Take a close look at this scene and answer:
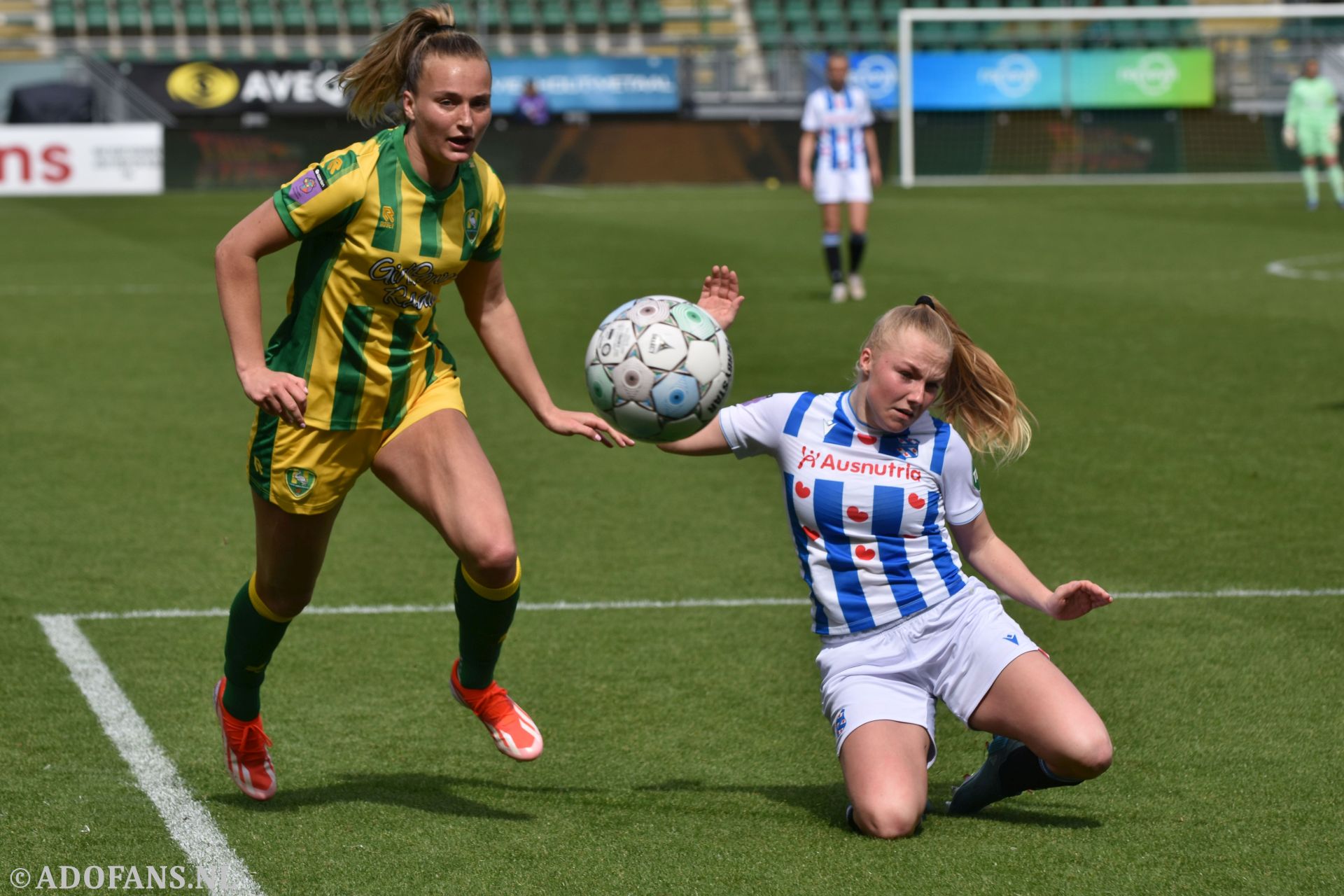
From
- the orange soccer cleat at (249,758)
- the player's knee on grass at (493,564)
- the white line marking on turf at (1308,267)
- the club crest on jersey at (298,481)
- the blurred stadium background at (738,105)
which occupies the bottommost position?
the orange soccer cleat at (249,758)

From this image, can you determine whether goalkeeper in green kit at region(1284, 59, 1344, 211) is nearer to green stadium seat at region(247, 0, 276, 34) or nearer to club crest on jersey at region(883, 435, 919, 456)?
green stadium seat at region(247, 0, 276, 34)

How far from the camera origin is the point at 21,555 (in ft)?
23.1

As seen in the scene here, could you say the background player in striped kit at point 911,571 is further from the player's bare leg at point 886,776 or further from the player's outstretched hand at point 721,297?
the player's outstretched hand at point 721,297

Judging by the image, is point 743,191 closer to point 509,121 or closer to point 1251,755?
point 509,121

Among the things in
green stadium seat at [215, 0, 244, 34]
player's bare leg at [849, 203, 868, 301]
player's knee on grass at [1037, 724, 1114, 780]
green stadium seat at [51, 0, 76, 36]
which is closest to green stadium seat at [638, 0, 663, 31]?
green stadium seat at [215, 0, 244, 34]

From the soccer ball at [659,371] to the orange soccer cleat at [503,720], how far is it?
0.81m

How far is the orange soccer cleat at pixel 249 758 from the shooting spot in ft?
14.5

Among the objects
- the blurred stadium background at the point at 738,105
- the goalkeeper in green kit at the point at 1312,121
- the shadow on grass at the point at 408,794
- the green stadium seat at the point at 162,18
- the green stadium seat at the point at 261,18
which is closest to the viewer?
the shadow on grass at the point at 408,794

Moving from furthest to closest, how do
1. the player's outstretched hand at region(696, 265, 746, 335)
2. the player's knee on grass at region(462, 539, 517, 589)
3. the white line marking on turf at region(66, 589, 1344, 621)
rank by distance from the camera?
the white line marking on turf at region(66, 589, 1344, 621), the player's outstretched hand at region(696, 265, 746, 335), the player's knee on grass at region(462, 539, 517, 589)

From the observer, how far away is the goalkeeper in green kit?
2527 centimetres

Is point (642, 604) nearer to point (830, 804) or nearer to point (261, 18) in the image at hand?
point (830, 804)

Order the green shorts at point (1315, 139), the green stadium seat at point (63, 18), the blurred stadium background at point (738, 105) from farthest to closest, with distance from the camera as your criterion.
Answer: the green stadium seat at point (63, 18)
the blurred stadium background at point (738, 105)
the green shorts at point (1315, 139)

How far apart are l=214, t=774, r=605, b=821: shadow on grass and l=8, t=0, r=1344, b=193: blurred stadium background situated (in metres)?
26.0

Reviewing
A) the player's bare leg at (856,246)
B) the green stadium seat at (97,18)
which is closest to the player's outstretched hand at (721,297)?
the player's bare leg at (856,246)
